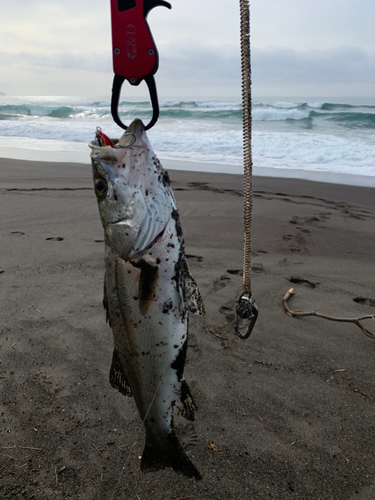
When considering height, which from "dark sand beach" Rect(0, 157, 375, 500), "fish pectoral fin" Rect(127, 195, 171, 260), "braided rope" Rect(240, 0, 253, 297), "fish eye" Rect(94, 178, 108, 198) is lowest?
"dark sand beach" Rect(0, 157, 375, 500)

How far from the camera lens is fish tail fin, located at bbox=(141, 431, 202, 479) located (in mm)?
2059

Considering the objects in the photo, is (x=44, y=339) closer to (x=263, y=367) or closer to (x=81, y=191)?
(x=263, y=367)

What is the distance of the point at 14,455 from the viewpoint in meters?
2.68

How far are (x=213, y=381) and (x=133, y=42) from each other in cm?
273

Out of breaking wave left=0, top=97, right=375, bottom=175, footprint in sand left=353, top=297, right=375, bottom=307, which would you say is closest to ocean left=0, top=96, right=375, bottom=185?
breaking wave left=0, top=97, right=375, bottom=175

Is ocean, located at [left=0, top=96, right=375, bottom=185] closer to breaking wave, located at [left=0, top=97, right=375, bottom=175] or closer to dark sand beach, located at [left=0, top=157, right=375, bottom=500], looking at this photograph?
breaking wave, located at [left=0, top=97, right=375, bottom=175]

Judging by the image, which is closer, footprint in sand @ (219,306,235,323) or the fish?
the fish

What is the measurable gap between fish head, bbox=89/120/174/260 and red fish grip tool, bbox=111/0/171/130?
301 millimetres

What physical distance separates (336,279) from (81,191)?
20.7 ft

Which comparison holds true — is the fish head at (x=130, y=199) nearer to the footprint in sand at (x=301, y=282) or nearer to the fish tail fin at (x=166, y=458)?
the fish tail fin at (x=166, y=458)

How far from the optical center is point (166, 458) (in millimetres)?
2062

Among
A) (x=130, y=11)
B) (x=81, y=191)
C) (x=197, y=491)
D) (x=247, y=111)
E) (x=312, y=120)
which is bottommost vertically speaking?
(x=197, y=491)

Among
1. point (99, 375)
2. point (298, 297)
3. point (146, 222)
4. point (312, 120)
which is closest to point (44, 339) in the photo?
point (99, 375)

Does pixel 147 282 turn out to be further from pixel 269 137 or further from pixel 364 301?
pixel 269 137
